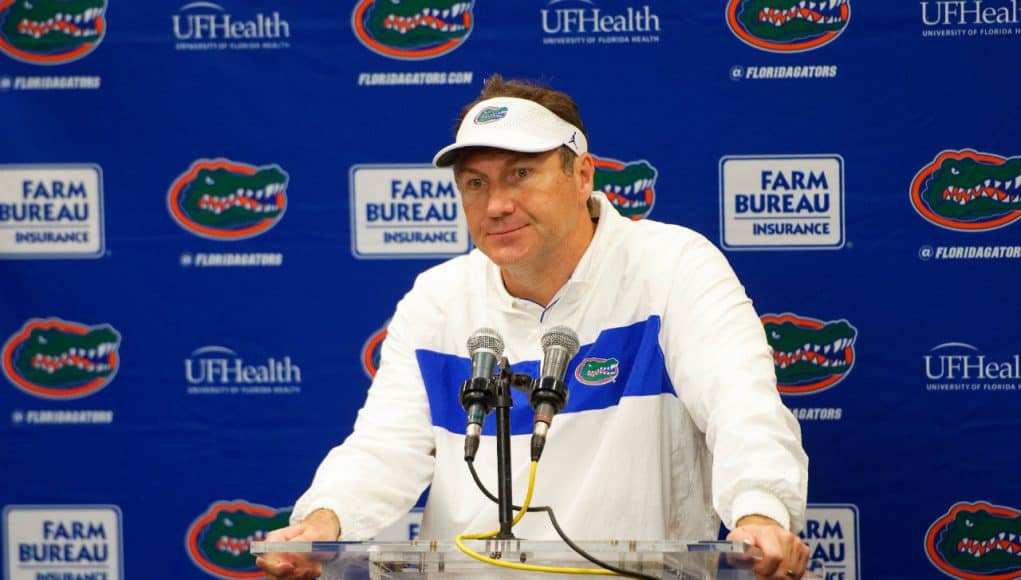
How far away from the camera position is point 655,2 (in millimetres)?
3479

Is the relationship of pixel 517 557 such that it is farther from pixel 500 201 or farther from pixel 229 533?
pixel 229 533

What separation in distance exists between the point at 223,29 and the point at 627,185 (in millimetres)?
1307

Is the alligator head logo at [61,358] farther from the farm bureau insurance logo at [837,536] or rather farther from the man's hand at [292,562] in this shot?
the farm bureau insurance logo at [837,536]

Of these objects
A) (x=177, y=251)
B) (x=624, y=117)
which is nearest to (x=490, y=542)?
(x=624, y=117)

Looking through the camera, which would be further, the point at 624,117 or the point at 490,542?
the point at 624,117

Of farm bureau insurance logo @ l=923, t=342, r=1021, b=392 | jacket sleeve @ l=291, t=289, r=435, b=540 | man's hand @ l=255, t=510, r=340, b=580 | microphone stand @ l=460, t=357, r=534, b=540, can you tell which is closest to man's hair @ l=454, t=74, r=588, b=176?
jacket sleeve @ l=291, t=289, r=435, b=540

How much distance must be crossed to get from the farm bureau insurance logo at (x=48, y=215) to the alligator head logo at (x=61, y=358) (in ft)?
0.75

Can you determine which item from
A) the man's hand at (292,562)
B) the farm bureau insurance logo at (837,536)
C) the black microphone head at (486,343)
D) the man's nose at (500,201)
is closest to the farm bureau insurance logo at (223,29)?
the man's nose at (500,201)

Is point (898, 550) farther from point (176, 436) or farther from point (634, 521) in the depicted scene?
point (176, 436)

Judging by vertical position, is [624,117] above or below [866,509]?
above

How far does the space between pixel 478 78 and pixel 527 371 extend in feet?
3.61

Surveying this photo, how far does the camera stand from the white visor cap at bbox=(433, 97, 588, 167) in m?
2.70

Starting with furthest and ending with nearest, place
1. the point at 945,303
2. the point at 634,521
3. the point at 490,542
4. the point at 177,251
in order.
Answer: the point at 177,251 → the point at 945,303 → the point at 634,521 → the point at 490,542

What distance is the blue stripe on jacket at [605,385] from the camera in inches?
109
